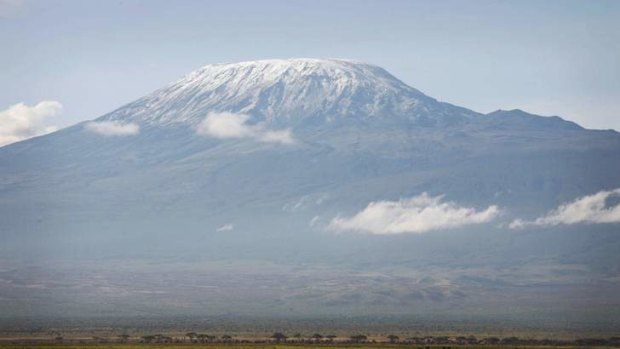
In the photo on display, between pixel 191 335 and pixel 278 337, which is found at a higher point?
pixel 191 335

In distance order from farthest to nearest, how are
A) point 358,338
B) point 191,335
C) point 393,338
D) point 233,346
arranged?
1. point 191,335
2. point 393,338
3. point 358,338
4. point 233,346

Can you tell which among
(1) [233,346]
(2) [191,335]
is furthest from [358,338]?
(1) [233,346]

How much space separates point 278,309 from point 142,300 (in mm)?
18190

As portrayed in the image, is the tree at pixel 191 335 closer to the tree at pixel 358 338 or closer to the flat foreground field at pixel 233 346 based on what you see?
the flat foreground field at pixel 233 346

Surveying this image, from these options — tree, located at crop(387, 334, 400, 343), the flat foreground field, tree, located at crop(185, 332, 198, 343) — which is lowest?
the flat foreground field

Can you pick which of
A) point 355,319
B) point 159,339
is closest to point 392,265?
point 355,319

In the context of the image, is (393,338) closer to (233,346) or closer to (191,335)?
(233,346)

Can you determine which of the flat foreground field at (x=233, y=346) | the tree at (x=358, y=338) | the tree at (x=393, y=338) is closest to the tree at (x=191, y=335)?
the flat foreground field at (x=233, y=346)

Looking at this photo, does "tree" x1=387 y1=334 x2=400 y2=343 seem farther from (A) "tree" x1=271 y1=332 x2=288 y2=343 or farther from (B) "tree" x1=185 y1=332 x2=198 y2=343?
(B) "tree" x1=185 y1=332 x2=198 y2=343

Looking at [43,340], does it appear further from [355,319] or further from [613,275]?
[613,275]

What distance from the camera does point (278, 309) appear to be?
5768 inches

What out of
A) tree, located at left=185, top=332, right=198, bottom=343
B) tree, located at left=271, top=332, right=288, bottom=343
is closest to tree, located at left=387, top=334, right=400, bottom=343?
tree, located at left=271, top=332, right=288, bottom=343

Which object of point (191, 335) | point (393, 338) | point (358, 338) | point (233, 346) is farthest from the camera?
point (191, 335)

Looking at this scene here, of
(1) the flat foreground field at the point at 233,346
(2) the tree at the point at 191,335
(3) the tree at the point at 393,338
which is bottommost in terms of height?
(1) the flat foreground field at the point at 233,346
